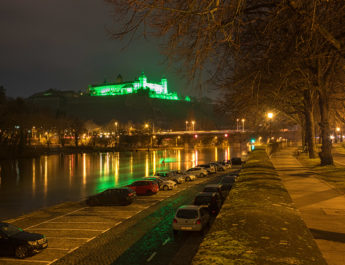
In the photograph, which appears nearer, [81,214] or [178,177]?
[81,214]

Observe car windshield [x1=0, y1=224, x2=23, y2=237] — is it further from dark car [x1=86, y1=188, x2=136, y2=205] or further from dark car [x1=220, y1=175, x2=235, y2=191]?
dark car [x1=220, y1=175, x2=235, y2=191]

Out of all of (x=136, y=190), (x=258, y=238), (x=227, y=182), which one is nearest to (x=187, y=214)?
(x=258, y=238)

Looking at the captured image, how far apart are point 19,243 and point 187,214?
7023 mm

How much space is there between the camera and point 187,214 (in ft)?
47.8

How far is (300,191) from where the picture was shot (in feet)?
45.2

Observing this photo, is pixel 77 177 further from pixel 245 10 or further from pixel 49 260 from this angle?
pixel 245 10

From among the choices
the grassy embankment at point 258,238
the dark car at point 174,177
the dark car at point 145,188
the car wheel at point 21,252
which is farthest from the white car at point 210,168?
the grassy embankment at point 258,238

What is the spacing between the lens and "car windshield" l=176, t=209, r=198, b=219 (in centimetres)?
1446

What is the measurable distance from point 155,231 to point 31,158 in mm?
79584

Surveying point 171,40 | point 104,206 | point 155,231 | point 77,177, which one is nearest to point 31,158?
point 77,177

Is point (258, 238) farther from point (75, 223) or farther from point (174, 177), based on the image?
point (174, 177)

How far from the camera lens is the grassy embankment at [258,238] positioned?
4.06 meters

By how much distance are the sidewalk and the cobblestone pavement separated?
804 centimetres

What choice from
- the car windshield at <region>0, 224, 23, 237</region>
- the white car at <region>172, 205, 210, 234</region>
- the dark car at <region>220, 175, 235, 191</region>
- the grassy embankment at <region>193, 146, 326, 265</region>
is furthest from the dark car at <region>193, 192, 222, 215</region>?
A: the grassy embankment at <region>193, 146, 326, 265</region>
